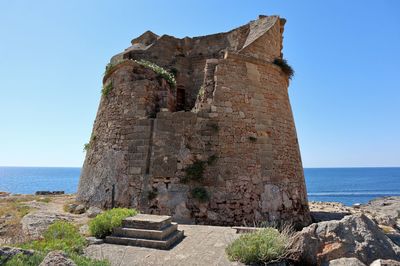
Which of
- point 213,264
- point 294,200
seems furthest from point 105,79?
point 213,264

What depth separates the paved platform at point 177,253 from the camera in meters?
5.03

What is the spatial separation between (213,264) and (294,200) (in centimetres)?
724

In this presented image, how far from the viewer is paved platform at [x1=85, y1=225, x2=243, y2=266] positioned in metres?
5.03

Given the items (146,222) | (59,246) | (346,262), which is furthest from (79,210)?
(346,262)

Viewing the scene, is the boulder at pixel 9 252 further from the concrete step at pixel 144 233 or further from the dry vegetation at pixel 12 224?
the concrete step at pixel 144 233

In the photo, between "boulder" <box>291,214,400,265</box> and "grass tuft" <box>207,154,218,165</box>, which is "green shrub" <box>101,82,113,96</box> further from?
"boulder" <box>291,214,400,265</box>

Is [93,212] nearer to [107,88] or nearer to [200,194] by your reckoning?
[200,194]

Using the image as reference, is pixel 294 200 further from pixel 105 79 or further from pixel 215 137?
pixel 105 79

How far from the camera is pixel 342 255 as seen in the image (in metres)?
4.66

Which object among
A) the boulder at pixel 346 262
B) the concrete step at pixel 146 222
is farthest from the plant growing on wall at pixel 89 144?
the boulder at pixel 346 262

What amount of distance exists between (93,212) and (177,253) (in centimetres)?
570

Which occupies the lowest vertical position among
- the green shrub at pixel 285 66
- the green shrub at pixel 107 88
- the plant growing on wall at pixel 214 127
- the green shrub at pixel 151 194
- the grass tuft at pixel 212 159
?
the green shrub at pixel 151 194

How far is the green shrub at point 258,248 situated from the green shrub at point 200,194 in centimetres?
426

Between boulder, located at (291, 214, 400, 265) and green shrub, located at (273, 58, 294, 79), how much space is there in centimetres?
868
